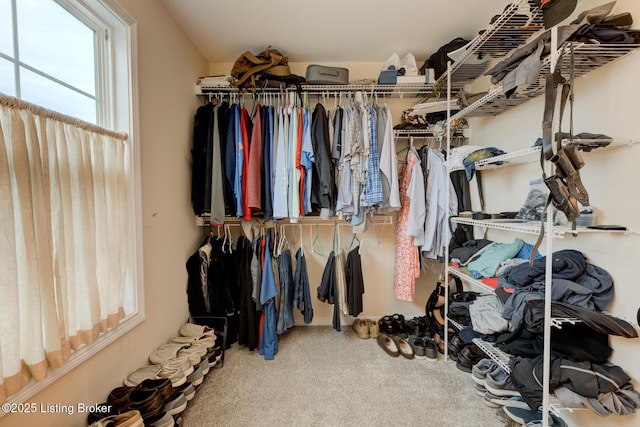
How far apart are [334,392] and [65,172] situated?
1849 millimetres

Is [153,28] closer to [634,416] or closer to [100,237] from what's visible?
[100,237]

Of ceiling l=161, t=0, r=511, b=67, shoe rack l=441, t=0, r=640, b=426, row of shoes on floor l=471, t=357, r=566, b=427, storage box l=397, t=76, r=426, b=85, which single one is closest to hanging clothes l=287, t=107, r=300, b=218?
ceiling l=161, t=0, r=511, b=67

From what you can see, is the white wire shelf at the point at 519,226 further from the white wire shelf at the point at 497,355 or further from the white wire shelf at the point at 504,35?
the white wire shelf at the point at 504,35

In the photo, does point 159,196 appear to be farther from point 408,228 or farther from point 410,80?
point 410,80

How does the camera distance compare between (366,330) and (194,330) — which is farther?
(366,330)

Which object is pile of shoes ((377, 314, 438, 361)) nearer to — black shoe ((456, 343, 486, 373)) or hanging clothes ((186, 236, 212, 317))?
black shoe ((456, 343, 486, 373))

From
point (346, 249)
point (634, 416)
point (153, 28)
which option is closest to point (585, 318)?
point (634, 416)

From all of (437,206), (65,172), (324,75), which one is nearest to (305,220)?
(437,206)

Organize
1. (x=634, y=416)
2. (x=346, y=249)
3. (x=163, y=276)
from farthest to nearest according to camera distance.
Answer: (x=346, y=249) < (x=163, y=276) < (x=634, y=416)

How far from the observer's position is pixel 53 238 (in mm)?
957

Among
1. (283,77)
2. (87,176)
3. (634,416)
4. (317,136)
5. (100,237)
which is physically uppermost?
(283,77)

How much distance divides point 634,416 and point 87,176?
2.59 meters

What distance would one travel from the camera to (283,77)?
198 centimetres

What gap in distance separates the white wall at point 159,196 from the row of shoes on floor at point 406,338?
169cm
